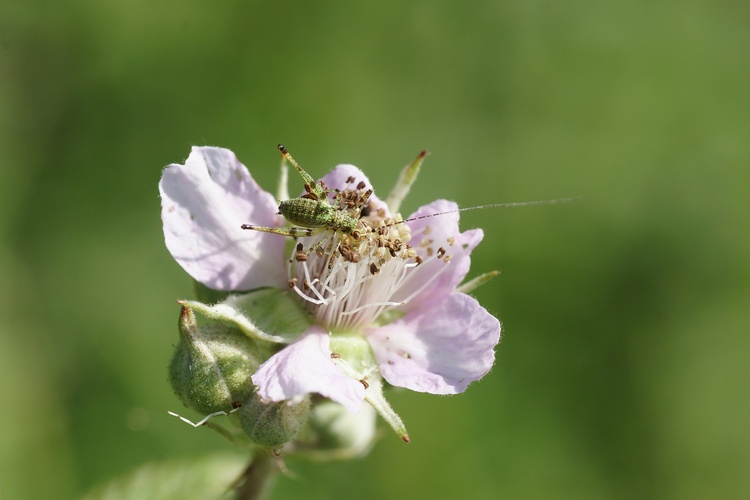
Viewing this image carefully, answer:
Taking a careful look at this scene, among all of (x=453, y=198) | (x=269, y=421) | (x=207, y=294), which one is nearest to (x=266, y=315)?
(x=207, y=294)

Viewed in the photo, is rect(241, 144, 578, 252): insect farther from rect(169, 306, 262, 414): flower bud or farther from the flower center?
rect(169, 306, 262, 414): flower bud

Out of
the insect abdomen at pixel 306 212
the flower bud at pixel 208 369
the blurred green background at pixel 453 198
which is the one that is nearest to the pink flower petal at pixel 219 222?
the insect abdomen at pixel 306 212

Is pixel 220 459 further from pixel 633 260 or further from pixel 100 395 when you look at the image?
pixel 633 260

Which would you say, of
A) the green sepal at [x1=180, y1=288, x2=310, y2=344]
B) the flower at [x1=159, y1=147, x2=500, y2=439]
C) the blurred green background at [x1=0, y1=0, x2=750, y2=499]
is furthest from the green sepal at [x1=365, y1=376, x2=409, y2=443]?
the blurred green background at [x1=0, y1=0, x2=750, y2=499]

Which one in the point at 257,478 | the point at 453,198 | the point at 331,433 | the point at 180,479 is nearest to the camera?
the point at 257,478

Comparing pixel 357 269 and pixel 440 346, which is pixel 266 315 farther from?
pixel 440 346
